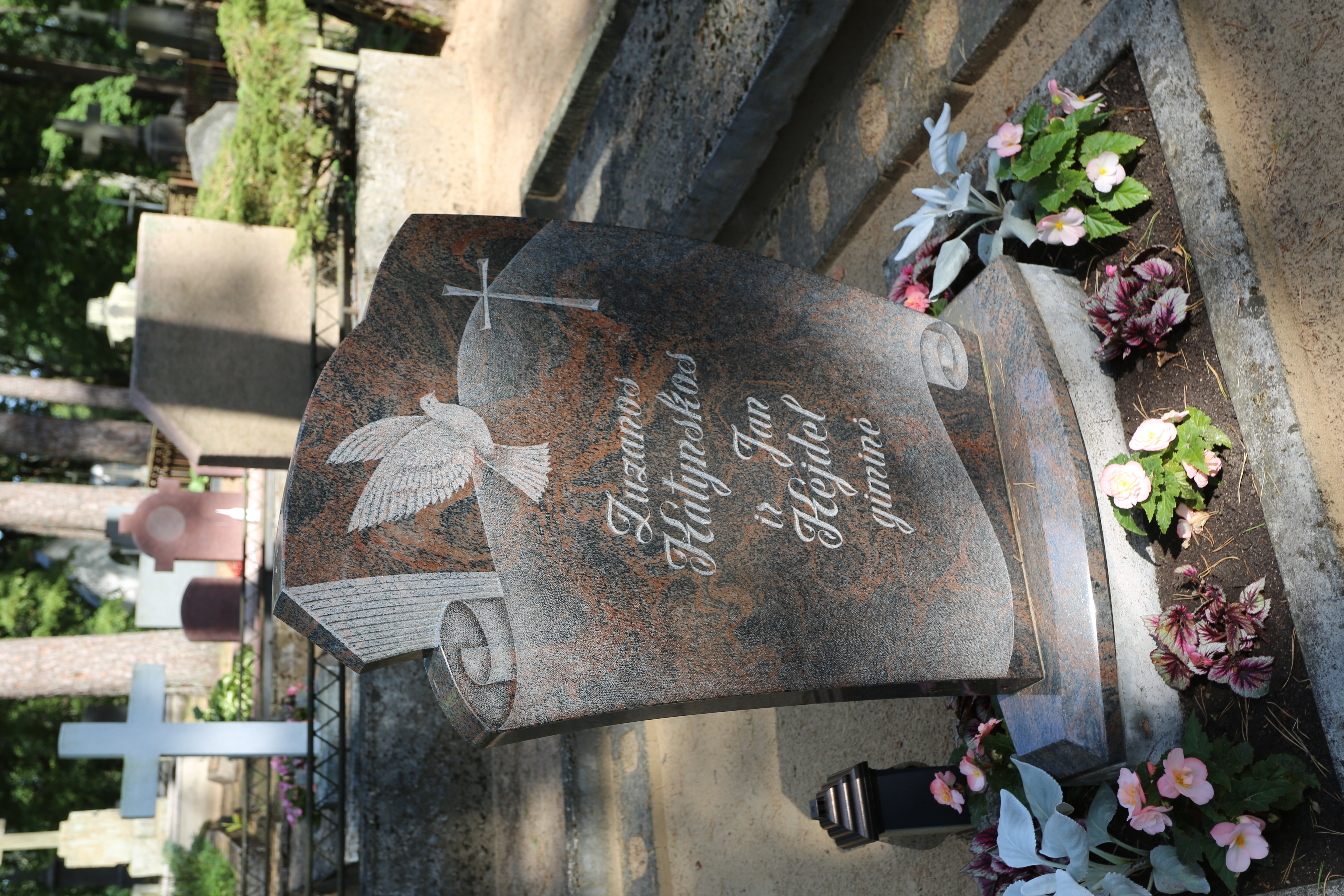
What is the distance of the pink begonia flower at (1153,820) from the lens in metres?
1.59

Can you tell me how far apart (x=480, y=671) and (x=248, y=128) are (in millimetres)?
5894

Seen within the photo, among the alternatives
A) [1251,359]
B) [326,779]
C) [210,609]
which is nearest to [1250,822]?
[1251,359]

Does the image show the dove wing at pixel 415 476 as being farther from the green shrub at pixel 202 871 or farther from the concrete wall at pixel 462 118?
the green shrub at pixel 202 871

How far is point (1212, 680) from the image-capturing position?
1.67m

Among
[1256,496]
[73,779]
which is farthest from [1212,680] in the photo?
[73,779]

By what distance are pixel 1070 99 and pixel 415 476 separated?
63.2 inches

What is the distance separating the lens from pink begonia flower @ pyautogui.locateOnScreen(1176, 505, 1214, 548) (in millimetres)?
1814

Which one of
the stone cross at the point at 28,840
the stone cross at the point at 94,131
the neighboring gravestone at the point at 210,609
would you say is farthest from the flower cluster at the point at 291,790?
the stone cross at the point at 94,131

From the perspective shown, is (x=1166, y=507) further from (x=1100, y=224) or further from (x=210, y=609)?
(x=210, y=609)

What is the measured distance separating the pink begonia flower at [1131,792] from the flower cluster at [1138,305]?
84 centimetres

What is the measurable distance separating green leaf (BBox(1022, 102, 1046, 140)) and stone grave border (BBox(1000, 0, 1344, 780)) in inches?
5.6

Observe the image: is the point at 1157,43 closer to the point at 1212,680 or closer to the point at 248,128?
the point at 1212,680

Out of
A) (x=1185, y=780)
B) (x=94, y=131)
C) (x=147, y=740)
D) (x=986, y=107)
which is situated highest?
(x=94, y=131)

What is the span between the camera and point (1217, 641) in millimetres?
1681
